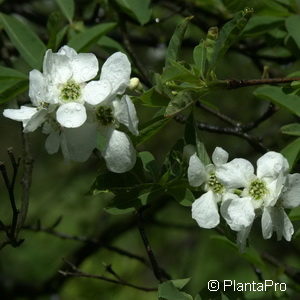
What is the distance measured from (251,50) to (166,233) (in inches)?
78.2

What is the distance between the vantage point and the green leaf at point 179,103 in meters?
1.38

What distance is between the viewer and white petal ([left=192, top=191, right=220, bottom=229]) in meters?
1.38

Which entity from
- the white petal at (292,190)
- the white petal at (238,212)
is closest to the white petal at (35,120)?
the white petal at (238,212)

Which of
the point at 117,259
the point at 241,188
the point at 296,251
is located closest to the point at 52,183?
the point at 117,259

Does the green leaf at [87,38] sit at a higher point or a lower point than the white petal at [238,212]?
higher

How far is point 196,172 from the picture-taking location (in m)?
1.40

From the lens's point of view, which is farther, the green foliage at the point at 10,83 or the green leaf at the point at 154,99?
the green foliage at the point at 10,83

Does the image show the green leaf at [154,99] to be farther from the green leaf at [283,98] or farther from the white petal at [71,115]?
the green leaf at [283,98]

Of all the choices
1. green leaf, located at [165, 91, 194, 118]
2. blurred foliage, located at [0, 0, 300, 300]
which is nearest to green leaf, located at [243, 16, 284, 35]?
blurred foliage, located at [0, 0, 300, 300]

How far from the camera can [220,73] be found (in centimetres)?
418

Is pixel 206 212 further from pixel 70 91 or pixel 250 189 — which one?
pixel 70 91

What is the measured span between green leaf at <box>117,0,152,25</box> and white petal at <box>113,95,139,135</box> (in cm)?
66

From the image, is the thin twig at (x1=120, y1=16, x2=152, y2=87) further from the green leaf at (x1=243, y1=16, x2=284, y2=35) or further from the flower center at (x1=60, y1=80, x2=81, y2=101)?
the flower center at (x1=60, y1=80, x2=81, y2=101)

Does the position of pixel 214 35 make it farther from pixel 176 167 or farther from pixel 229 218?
pixel 229 218
